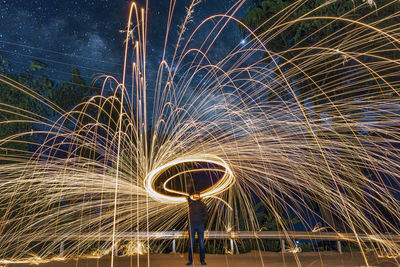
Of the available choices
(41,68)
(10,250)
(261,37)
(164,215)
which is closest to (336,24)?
(261,37)

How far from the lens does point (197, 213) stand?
903 centimetres

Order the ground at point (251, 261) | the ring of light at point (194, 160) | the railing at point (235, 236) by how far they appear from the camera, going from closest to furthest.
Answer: the ground at point (251, 261)
the ring of light at point (194, 160)
the railing at point (235, 236)

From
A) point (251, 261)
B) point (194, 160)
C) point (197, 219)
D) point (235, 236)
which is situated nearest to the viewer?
point (194, 160)

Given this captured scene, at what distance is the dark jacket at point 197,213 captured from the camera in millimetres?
9000

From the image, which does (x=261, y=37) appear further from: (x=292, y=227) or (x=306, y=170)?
(x=292, y=227)

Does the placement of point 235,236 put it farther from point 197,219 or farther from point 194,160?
point 194,160

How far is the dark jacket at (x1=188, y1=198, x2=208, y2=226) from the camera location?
354 inches

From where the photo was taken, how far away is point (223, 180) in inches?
432

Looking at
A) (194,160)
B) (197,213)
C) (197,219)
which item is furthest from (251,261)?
(194,160)

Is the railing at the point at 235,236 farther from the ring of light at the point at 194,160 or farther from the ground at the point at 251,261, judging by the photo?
the ring of light at the point at 194,160

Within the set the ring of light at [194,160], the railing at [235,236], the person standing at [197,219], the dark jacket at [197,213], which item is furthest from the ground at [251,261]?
the ring of light at [194,160]

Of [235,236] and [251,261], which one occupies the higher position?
[235,236]

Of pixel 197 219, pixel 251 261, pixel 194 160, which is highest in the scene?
pixel 194 160

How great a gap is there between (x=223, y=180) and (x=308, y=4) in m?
8.66
